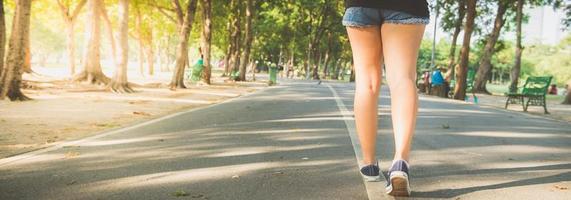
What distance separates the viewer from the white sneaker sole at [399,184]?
11.2 ft

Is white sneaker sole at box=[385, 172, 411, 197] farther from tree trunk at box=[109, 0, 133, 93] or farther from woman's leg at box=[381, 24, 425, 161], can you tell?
tree trunk at box=[109, 0, 133, 93]

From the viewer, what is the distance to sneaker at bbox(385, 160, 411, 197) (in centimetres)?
340

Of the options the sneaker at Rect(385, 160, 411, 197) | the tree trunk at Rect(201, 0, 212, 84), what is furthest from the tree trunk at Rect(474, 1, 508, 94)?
the sneaker at Rect(385, 160, 411, 197)

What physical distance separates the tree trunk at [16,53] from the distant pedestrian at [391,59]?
38.5 feet

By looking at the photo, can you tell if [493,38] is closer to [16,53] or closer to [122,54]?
[122,54]

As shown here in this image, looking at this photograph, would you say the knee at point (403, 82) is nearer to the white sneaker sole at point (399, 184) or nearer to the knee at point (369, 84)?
the knee at point (369, 84)

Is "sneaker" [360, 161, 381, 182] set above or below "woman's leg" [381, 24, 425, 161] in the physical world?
below

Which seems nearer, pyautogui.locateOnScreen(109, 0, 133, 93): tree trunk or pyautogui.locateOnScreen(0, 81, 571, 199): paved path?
pyautogui.locateOnScreen(0, 81, 571, 199): paved path

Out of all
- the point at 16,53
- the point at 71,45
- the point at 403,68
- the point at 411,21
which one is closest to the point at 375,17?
the point at 411,21

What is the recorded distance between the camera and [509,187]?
12.3 feet

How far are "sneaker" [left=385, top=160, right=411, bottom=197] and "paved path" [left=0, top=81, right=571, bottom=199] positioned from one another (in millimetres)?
111

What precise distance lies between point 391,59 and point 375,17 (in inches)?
11.4

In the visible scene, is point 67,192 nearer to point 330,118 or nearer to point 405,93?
point 405,93

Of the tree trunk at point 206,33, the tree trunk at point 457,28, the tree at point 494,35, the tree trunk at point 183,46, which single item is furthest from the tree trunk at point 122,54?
the tree trunk at point 457,28
